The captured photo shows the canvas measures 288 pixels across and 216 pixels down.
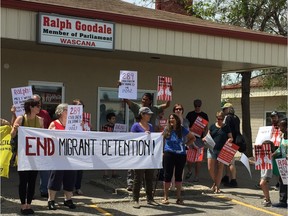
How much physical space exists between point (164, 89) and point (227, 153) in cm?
183

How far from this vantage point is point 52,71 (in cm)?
1202

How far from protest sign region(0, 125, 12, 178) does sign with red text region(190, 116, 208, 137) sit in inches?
178

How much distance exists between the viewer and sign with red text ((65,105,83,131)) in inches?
291

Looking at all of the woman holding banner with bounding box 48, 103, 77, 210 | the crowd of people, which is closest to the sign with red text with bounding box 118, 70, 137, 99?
the crowd of people

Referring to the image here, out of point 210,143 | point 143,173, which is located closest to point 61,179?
point 143,173

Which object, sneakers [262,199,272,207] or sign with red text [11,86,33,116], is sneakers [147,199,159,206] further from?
sign with red text [11,86,33,116]

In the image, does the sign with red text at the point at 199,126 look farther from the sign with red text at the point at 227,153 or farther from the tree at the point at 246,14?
the tree at the point at 246,14

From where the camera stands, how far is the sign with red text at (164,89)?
9086 mm

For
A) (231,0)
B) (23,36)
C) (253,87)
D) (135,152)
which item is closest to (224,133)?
(135,152)

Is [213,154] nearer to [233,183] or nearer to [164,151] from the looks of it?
[233,183]

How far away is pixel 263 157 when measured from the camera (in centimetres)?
816

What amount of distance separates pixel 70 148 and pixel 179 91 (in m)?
6.95

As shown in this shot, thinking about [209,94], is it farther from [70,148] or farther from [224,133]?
[70,148]

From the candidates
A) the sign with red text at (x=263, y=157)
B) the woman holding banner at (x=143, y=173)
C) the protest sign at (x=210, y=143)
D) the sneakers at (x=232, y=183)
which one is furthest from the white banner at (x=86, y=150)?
the sneakers at (x=232, y=183)
